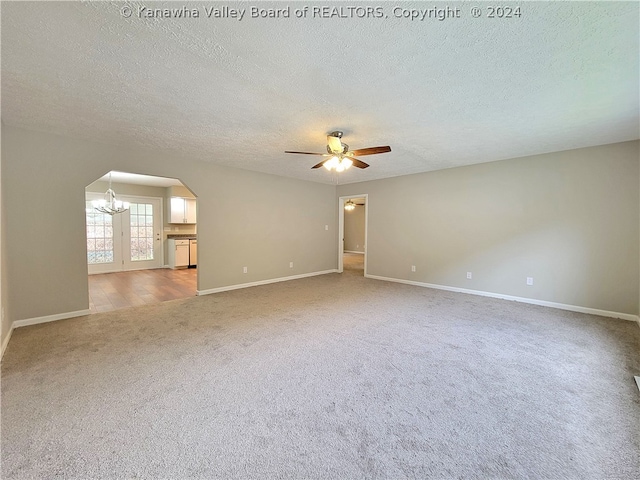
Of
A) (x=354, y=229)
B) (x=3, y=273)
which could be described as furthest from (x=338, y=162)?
(x=354, y=229)

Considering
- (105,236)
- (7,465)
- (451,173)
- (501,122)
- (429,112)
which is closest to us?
(7,465)

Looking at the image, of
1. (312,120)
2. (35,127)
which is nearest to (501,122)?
(312,120)

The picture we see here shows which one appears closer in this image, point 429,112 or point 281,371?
point 281,371

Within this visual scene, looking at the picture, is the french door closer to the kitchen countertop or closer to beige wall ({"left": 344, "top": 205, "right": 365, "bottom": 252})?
the kitchen countertop

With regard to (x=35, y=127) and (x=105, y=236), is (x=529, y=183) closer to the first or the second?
(x=35, y=127)

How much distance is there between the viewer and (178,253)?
25.5 feet

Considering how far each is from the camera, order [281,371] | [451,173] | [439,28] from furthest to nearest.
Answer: [451,173], [281,371], [439,28]

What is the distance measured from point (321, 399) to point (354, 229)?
10.6 m

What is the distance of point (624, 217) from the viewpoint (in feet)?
11.8

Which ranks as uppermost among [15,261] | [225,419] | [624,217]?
[624,217]

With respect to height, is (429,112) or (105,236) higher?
(429,112)

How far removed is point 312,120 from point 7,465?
126 inches

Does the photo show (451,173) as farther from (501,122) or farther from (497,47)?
(497,47)

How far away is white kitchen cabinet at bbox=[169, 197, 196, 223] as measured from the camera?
7770mm
